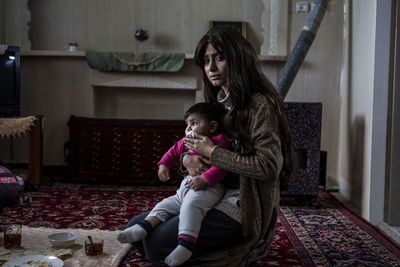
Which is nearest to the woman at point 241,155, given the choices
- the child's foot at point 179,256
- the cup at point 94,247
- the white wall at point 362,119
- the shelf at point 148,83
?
the child's foot at point 179,256

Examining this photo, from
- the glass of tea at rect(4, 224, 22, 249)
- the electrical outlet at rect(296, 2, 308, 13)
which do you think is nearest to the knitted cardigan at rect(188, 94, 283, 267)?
the glass of tea at rect(4, 224, 22, 249)

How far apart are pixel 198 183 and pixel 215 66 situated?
0.52 m

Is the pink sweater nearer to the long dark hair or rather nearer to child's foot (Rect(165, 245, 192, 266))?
the long dark hair

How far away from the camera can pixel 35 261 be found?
6.10 ft

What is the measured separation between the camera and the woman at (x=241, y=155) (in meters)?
1.69

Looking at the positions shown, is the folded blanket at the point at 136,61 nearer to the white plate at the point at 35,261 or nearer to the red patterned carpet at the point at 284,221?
the red patterned carpet at the point at 284,221

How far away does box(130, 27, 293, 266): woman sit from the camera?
1691 mm

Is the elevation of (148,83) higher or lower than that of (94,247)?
higher

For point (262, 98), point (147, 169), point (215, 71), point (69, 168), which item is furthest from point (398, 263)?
point (69, 168)

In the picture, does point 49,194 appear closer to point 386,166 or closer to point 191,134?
point 191,134

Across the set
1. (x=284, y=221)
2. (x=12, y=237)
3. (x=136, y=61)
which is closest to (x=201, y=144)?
(x=12, y=237)

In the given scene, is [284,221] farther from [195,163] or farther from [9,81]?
[9,81]

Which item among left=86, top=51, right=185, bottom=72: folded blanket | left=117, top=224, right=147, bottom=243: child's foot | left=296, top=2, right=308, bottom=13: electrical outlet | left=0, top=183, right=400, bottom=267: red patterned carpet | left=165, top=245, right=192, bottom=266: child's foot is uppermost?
left=296, top=2, right=308, bottom=13: electrical outlet

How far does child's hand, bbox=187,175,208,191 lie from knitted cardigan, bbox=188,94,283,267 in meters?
0.10
